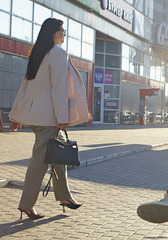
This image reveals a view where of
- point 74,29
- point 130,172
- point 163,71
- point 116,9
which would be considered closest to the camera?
point 130,172

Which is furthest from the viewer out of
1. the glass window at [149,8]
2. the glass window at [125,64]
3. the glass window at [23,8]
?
the glass window at [149,8]

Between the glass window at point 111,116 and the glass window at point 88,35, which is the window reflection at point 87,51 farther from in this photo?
the glass window at point 111,116

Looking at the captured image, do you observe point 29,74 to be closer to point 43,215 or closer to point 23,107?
point 23,107

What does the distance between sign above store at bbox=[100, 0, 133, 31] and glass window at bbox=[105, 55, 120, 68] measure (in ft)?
8.28

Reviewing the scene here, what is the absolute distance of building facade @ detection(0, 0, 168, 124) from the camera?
849 inches

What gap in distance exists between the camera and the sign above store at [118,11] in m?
30.7

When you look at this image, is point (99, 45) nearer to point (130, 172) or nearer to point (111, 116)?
point (111, 116)

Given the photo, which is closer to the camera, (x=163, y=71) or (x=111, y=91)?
(x=111, y=91)

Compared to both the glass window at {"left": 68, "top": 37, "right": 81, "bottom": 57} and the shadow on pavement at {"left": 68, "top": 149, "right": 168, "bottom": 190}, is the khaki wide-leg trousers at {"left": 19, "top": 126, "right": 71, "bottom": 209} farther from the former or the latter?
the glass window at {"left": 68, "top": 37, "right": 81, "bottom": 57}

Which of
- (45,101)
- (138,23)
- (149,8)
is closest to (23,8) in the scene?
(138,23)

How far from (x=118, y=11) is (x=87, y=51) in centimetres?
570

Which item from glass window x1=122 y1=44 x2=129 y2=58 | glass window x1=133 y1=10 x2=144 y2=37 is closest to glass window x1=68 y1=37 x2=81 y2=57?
glass window x1=122 y1=44 x2=129 y2=58

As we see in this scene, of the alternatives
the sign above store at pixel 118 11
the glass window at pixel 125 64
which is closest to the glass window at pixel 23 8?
the sign above store at pixel 118 11

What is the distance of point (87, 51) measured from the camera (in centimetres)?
2911
